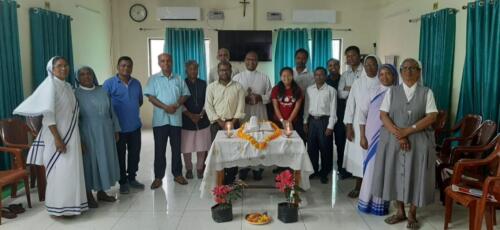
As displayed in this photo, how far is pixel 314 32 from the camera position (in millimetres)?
7730

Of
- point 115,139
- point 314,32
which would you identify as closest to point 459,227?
point 115,139

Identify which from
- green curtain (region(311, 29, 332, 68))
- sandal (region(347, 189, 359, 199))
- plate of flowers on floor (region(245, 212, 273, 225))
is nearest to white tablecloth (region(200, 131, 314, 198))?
plate of flowers on floor (region(245, 212, 273, 225))

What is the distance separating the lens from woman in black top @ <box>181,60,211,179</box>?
431 centimetres

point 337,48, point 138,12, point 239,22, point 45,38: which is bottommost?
point 45,38

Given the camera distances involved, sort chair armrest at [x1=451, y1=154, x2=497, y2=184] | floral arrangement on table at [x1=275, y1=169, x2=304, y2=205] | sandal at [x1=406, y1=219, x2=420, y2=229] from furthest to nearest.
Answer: floral arrangement on table at [x1=275, y1=169, x2=304, y2=205] → sandal at [x1=406, y1=219, x2=420, y2=229] → chair armrest at [x1=451, y1=154, x2=497, y2=184]

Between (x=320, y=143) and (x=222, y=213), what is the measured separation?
61.7 inches

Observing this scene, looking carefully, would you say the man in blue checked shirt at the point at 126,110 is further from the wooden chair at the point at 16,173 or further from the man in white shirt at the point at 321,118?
the man in white shirt at the point at 321,118

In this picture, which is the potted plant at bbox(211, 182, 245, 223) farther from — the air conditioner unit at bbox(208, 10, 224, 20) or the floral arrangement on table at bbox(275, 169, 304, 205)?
the air conditioner unit at bbox(208, 10, 224, 20)

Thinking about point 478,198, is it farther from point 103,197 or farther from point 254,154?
point 103,197

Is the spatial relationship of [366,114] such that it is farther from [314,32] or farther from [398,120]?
[314,32]

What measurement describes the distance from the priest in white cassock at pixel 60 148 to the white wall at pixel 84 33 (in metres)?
1.88

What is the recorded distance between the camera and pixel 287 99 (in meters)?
4.19

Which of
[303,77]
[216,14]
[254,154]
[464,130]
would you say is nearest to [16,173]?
[254,154]

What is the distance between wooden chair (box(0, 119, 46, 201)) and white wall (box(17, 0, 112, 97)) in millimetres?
777
